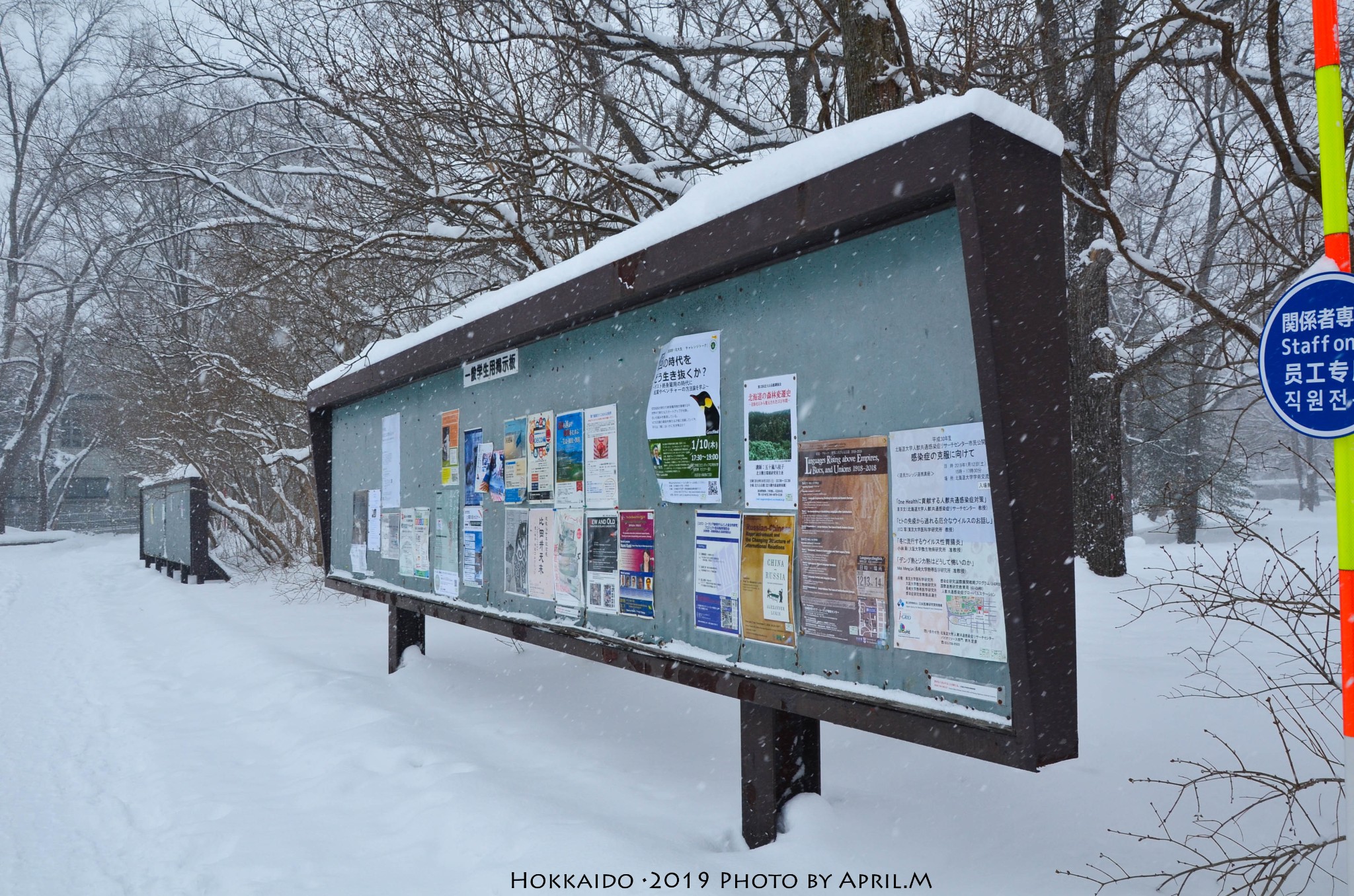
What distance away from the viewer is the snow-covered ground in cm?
328

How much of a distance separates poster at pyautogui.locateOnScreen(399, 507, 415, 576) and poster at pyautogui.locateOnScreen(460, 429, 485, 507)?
2.93 ft

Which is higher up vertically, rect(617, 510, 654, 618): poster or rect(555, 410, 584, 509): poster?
rect(555, 410, 584, 509): poster

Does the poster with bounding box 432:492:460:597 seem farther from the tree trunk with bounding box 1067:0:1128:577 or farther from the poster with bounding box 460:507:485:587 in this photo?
the tree trunk with bounding box 1067:0:1128:577

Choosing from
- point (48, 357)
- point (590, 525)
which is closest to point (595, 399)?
point (590, 525)

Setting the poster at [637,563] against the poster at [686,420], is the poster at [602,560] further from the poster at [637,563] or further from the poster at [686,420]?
the poster at [686,420]

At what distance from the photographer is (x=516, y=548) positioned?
4.74 m

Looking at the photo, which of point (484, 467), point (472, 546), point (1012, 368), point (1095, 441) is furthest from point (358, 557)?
point (1095, 441)

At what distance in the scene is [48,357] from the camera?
32.2 metres

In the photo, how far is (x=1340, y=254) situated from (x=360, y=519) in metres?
6.30

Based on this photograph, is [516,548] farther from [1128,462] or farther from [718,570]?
[1128,462]

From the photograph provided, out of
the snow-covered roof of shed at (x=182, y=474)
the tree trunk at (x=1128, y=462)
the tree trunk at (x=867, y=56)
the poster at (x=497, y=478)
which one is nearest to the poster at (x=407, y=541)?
the poster at (x=497, y=478)

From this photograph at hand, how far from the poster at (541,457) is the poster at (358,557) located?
285 centimetres

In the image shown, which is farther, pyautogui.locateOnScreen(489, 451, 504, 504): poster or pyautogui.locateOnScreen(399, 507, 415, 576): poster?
pyautogui.locateOnScreen(399, 507, 415, 576): poster

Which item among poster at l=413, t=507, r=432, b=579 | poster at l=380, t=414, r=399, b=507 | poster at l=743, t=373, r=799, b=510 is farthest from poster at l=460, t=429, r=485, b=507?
poster at l=743, t=373, r=799, b=510
